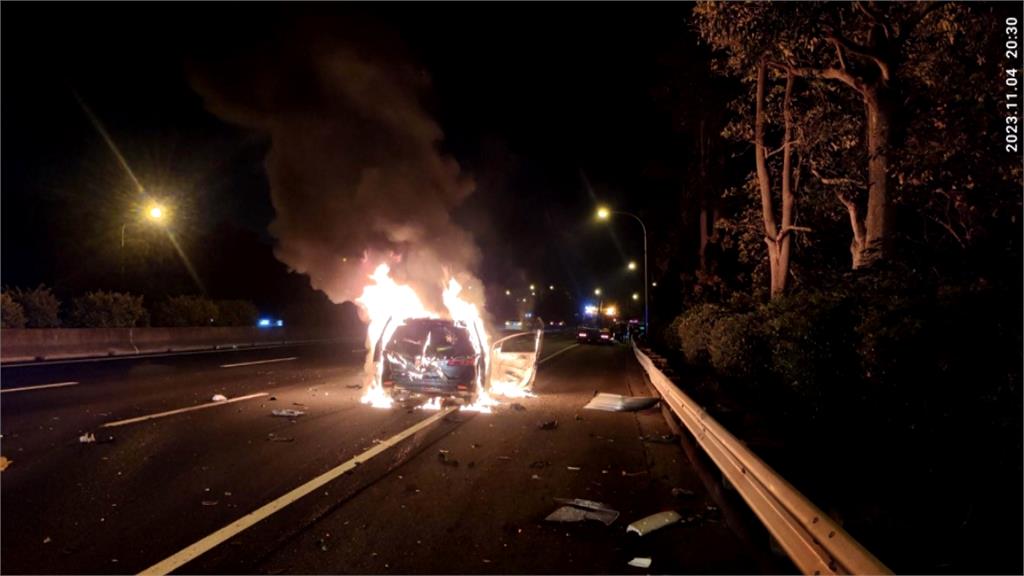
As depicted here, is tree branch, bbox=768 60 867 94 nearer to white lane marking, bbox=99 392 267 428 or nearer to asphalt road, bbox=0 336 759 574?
asphalt road, bbox=0 336 759 574

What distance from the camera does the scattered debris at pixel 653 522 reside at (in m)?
5.78

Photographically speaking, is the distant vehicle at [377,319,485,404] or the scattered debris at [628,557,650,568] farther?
the distant vehicle at [377,319,485,404]

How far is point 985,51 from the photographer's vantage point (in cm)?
1168

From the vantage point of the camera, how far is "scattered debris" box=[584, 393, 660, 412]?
1368cm

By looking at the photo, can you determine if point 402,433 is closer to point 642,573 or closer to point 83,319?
point 642,573

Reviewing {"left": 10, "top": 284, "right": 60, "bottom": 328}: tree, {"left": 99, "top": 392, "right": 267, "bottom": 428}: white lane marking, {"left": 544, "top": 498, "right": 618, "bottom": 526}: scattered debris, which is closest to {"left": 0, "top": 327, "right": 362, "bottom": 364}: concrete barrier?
{"left": 10, "top": 284, "right": 60, "bottom": 328}: tree

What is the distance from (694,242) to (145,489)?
36587 millimetres

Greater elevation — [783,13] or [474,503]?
[783,13]

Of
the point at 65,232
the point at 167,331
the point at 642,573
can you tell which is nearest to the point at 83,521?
the point at 642,573

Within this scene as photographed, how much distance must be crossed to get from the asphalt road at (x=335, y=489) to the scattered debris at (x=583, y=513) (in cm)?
10

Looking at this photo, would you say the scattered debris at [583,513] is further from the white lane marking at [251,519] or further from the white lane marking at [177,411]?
the white lane marking at [177,411]

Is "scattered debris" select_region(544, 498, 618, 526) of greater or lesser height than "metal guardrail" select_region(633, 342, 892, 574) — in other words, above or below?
below

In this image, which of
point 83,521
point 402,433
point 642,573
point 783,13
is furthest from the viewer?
point 783,13

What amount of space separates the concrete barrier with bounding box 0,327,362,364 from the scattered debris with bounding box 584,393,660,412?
1598 centimetres
